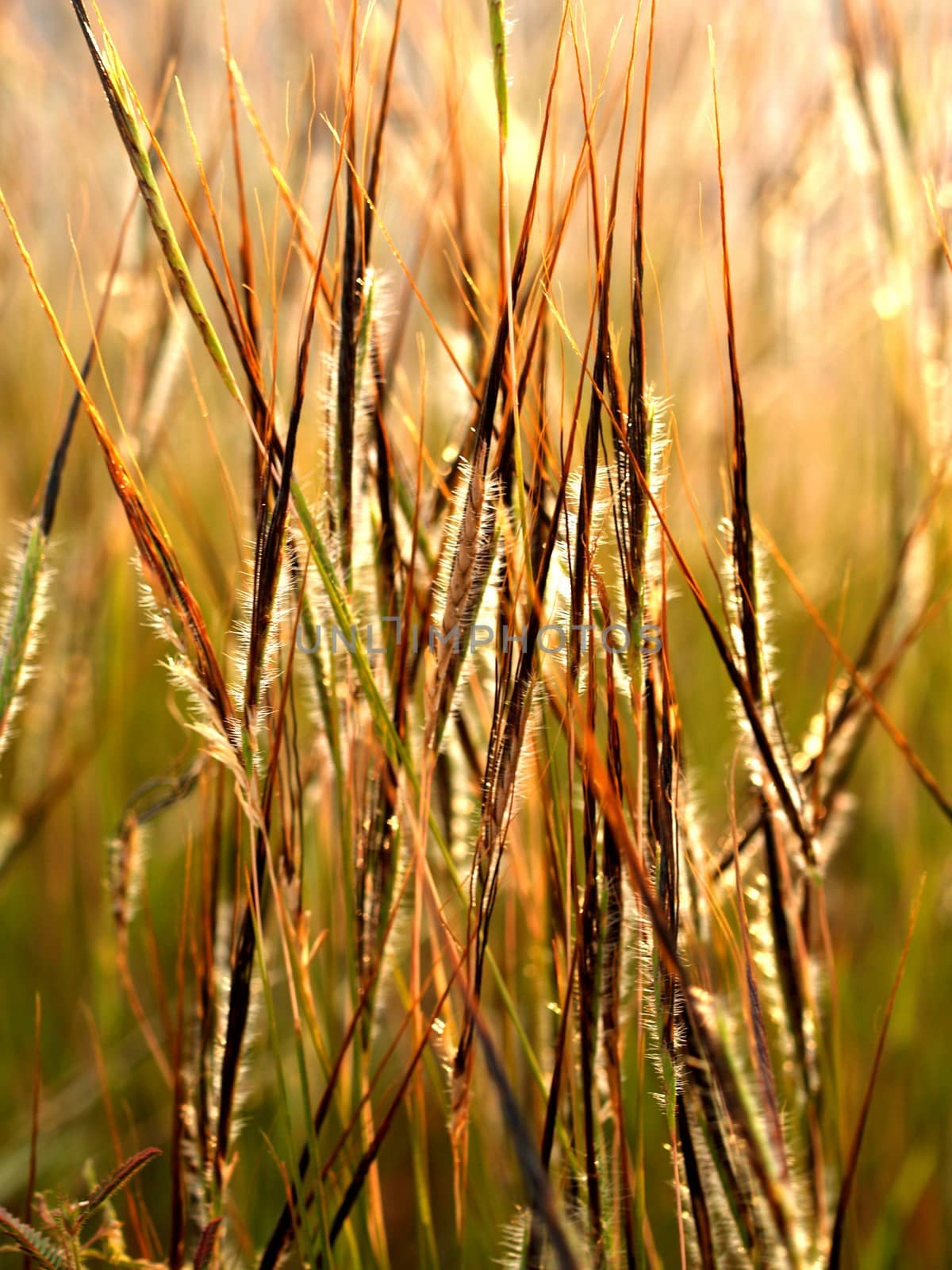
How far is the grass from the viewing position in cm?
33

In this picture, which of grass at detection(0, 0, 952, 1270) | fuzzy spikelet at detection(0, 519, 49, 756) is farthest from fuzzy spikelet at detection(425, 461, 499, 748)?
fuzzy spikelet at detection(0, 519, 49, 756)

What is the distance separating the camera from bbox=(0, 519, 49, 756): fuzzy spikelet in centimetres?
39

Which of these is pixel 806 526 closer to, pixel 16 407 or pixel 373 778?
pixel 16 407

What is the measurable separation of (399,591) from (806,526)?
1440mm

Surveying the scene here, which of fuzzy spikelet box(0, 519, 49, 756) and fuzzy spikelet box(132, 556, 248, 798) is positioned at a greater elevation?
fuzzy spikelet box(0, 519, 49, 756)

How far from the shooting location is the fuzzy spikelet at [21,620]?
0.39 metres

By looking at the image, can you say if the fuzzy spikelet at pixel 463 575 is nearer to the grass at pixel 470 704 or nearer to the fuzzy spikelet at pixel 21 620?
the grass at pixel 470 704

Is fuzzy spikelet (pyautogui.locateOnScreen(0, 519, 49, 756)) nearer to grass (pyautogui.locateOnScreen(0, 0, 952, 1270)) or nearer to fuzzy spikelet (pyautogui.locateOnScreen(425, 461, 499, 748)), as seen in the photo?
grass (pyautogui.locateOnScreen(0, 0, 952, 1270))

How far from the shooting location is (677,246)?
1092 millimetres

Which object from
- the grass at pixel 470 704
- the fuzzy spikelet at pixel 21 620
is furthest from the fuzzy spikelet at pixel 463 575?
the fuzzy spikelet at pixel 21 620

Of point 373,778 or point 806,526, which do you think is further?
point 806,526

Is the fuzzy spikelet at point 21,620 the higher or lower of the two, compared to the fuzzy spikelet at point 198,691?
higher

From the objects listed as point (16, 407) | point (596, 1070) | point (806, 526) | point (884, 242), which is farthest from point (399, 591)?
point (806, 526)

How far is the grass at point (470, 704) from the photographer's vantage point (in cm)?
33
